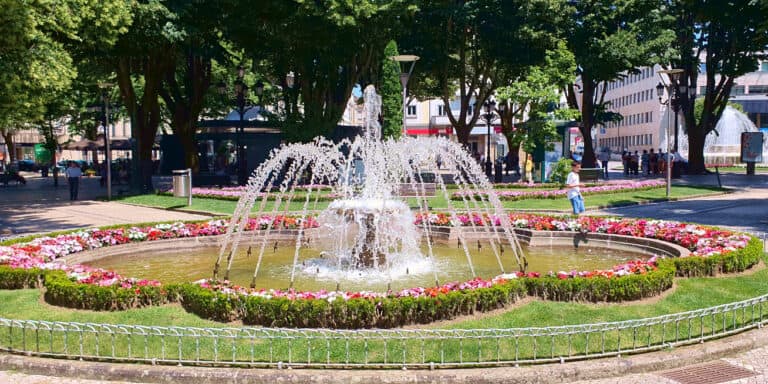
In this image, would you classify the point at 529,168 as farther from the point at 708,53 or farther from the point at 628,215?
the point at 708,53

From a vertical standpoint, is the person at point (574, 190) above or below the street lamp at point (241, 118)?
below

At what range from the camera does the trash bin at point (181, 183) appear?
23781mm

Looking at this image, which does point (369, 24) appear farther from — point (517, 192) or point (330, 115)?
point (517, 192)

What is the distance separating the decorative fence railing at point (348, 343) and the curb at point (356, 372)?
0.37 ft

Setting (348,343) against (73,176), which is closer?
(348,343)

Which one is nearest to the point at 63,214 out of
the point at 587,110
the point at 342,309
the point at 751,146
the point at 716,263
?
the point at 342,309

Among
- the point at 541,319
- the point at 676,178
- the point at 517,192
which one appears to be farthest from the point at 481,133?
the point at 541,319

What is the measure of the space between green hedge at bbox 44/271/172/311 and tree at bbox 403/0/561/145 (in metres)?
27.5

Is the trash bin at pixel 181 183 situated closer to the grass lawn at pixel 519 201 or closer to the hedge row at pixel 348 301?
the grass lawn at pixel 519 201

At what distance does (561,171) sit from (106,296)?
23669 millimetres

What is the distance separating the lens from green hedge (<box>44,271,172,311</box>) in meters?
9.08

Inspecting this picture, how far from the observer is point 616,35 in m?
33.2

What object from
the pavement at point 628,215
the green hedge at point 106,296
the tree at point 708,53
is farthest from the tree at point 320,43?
the green hedge at point 106,296

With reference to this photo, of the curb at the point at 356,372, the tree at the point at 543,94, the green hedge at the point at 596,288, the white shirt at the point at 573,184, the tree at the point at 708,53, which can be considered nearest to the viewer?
the curb at the point at 356,372
